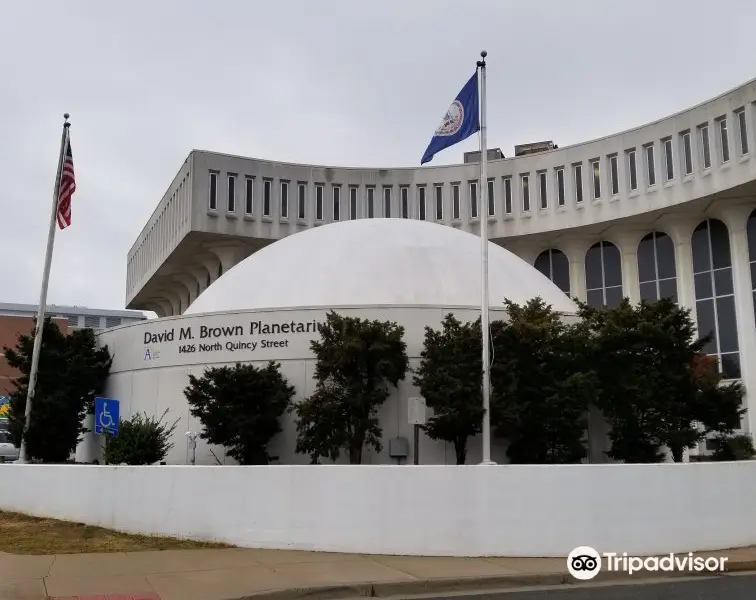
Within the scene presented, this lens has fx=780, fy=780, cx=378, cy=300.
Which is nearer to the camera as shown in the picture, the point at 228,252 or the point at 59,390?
the point at 59,390

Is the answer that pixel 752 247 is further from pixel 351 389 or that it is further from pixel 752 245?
pixel 351 389

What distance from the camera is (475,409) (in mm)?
19047

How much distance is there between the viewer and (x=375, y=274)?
24875 millimetres

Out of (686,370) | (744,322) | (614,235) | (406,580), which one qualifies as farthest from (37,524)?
(614,235)

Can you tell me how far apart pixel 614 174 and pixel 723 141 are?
663 cm

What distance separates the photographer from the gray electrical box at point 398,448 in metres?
20.6

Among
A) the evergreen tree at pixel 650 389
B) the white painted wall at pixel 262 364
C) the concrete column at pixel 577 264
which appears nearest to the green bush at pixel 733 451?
the evergreen tree at pixel 650 389

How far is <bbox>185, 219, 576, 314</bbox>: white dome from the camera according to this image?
952 inches

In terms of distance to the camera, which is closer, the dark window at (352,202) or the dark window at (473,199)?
the dark window at (473,199)

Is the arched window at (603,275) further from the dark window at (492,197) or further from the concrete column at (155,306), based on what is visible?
the concrete column at (155,306)

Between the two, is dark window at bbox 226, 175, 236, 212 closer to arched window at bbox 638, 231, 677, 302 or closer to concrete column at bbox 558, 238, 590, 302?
concrete column at bbox 558, 238, 590, 302

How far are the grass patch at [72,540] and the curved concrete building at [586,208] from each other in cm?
2599

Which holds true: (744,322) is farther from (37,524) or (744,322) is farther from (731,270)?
(37,524)

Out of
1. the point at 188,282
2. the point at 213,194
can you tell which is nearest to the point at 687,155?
the point at 213,194
